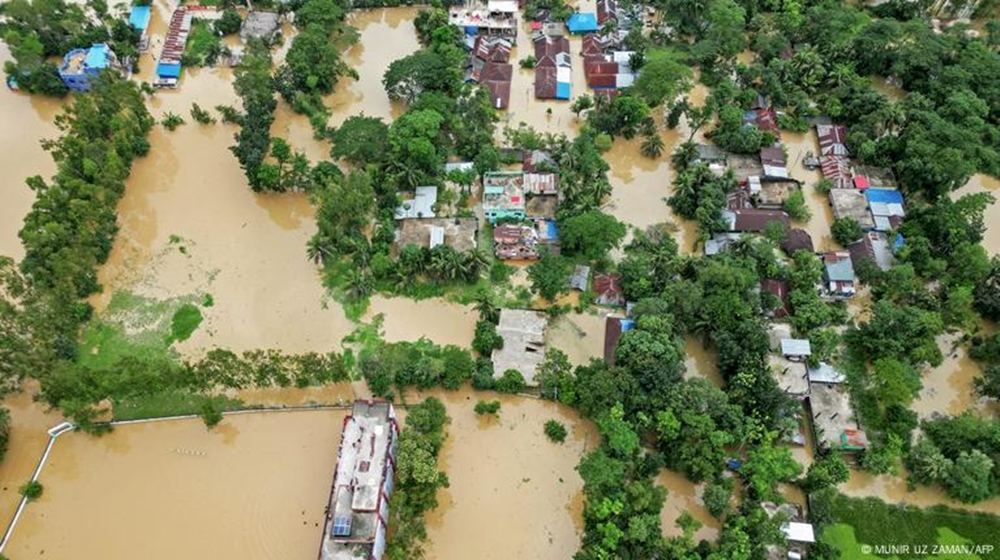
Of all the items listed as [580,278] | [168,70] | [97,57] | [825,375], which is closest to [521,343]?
[580,278]

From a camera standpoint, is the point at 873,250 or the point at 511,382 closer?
the point at 511,382

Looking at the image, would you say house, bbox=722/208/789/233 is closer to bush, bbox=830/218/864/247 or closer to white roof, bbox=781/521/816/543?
bush, bbox=830/218/864/247

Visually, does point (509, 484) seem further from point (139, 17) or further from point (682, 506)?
point (139, 17)

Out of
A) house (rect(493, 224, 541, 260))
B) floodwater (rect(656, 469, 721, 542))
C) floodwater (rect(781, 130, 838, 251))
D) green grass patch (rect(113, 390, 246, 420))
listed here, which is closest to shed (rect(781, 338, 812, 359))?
floodwater (rect(781, 130, 838, 251))

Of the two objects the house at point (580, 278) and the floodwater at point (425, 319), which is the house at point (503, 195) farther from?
the floodwater at point (425, 319)

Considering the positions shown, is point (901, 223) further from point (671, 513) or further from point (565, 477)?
point (565, 477)
